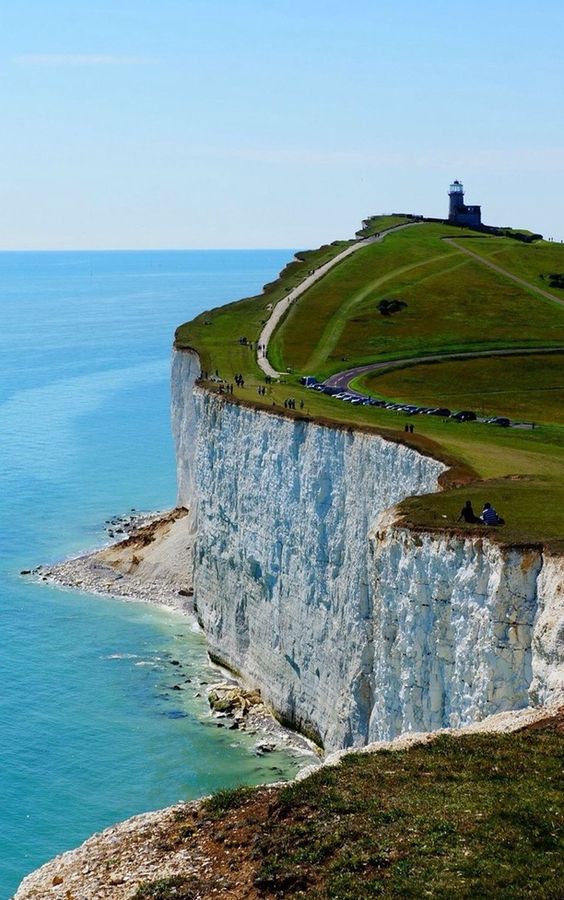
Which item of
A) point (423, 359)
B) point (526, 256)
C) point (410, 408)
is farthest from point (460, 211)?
point (410, 408)

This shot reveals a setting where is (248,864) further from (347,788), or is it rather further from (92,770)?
(92,770)

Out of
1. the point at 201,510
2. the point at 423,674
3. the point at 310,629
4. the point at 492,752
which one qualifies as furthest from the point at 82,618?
the point at 492,752

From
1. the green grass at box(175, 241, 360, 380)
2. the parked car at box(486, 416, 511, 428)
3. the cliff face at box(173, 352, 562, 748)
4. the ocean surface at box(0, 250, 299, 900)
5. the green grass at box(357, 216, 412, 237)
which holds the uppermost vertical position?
the green grass at box(357, 216, 412, 237)

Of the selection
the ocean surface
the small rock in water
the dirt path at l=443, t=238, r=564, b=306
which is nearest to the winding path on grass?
the dirt path at l=443, t=238, r=564, b=306

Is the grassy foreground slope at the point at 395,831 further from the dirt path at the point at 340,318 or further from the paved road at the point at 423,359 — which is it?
the dirt path at the point at 340,318

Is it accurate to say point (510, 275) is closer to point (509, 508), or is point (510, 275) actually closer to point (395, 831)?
point (509, 508)

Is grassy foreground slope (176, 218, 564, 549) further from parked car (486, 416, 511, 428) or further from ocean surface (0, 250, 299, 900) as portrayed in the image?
ocean surface (0, 250, 299, 900)
